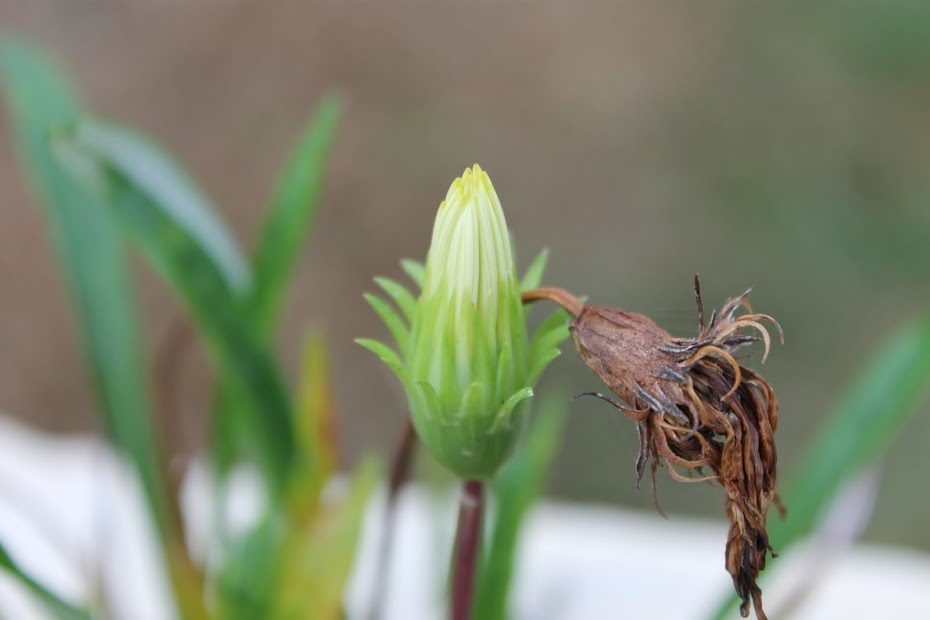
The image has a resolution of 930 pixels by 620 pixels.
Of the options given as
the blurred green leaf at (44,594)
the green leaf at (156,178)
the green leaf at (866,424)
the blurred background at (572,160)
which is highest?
the blurred background at (572,160)

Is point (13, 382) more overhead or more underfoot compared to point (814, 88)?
more underfoot

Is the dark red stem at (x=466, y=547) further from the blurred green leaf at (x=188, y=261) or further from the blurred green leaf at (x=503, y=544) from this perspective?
the blurred green leaf at (x=188, y=261)

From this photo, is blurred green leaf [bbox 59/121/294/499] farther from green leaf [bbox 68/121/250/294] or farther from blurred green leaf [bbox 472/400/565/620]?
blurred green leaf [bbox 472/400/565/620]

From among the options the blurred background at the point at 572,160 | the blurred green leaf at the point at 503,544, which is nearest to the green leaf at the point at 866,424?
the blurred green leaf at the point at 503,544

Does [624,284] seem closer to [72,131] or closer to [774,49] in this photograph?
[774,49]

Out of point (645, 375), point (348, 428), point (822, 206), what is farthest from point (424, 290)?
point (822, 206)

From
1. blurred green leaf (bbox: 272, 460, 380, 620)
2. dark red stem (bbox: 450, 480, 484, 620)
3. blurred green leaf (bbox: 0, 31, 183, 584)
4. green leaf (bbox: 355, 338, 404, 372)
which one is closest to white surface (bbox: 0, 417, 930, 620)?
blurred green leaf (bbox: 0, 31, 183, 584)

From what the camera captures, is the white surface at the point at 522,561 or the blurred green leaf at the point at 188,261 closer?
the blurred green leaf at the point at 188,261
